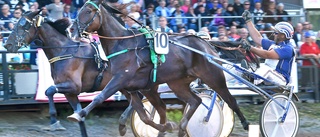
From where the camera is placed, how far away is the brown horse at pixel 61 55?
9969 millimetres

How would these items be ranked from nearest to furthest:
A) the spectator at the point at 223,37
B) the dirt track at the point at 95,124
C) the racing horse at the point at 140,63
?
the racing horse at the point at 140,63
the dirt track at the point at 95,124
the spectator at the point at 223,37

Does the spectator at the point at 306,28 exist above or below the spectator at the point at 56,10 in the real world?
below

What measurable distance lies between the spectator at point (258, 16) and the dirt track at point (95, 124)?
225cm

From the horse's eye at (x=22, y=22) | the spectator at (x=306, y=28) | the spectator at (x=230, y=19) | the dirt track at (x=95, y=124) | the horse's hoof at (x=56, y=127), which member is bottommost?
the dirt track at (x=95, y=124)

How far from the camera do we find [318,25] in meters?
14.9

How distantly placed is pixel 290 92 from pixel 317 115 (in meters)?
3.07

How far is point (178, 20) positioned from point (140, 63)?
516 centimetres

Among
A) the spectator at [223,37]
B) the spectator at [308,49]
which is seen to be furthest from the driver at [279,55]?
the spectator at [308,49]

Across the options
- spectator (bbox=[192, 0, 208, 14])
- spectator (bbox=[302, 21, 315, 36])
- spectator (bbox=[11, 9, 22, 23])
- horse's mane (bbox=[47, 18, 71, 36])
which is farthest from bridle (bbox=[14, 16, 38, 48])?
spectator (bbox=[302, 21, 315, 36])

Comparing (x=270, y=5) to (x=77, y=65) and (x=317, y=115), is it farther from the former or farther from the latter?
(x=77, y=65)

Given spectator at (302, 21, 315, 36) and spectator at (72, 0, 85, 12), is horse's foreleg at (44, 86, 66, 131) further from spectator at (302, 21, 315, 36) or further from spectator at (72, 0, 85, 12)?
spectator at (302, 21, 315, 36)

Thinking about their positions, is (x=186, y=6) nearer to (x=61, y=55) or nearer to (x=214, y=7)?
(x=214, y=7)

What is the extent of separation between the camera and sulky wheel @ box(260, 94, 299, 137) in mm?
9352

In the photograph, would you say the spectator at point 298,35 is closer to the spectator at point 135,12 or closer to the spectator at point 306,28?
the spectator at point 306,28
